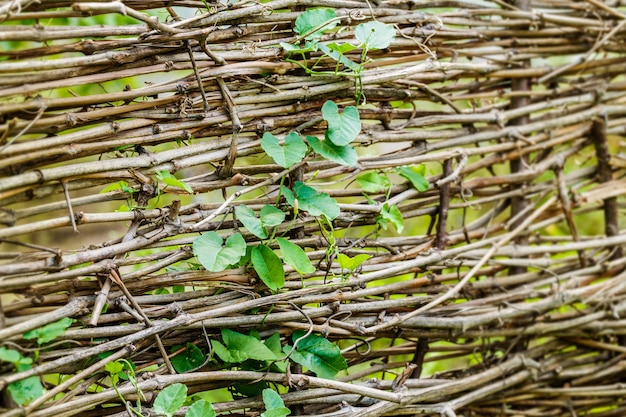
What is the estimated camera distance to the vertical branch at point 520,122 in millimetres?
1494

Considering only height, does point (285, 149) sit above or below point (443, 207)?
above

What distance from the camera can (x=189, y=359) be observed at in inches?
42.5

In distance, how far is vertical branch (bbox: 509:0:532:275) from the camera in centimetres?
149

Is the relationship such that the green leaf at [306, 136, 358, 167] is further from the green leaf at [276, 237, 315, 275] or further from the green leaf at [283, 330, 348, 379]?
the green leaf at [283, 330, 348, 379]

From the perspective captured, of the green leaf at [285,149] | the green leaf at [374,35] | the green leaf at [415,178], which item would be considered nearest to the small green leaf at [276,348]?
the green leaf at [285,149]

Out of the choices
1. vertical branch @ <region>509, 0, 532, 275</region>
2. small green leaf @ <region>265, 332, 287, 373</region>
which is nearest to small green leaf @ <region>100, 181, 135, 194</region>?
small green leaf @ <region>265, 332, 287, 373</region>

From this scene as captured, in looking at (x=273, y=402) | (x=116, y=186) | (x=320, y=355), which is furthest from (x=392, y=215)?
(x=116, y=186)

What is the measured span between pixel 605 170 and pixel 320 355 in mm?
1006

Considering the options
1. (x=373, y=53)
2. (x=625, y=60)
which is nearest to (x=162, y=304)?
→ (x=373, y=53)

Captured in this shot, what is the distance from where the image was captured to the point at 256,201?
114 centimetres

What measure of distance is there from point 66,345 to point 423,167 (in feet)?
2.76

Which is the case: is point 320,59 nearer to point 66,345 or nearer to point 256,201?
point 256,201

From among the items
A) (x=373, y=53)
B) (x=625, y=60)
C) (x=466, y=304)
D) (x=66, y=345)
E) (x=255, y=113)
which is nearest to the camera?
(x=66, y=345)

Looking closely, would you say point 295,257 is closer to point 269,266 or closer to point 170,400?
point 269,266
